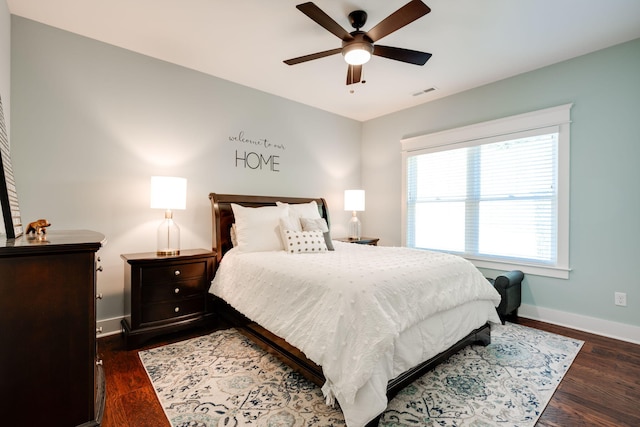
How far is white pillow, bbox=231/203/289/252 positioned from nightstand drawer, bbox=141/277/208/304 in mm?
519

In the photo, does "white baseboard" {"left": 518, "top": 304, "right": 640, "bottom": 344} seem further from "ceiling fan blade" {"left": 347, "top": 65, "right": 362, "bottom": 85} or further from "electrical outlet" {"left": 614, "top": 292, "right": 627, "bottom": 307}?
"ceiling fan blade" {"left": 347, "top": 65, "right": 362, "bottom": 85}

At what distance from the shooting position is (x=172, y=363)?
92.4 inches

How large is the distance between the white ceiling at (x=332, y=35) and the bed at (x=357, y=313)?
1.90m

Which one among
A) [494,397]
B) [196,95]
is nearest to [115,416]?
[494,397]

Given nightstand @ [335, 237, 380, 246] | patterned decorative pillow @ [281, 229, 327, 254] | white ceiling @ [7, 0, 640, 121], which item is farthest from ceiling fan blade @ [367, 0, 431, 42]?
nightstand @ [335, 237, 380, 246]

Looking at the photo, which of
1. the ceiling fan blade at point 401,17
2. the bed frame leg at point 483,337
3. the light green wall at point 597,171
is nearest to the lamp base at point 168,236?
the ceiling fan blade at point 401,17

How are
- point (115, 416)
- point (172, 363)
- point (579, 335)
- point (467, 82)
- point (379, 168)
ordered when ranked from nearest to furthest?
point (115, 416)
point (172, 363)
point (579, 335)
point (467, 82)
point (379, 168)

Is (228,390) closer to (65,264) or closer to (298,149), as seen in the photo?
(65,264)

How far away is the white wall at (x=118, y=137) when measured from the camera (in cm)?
255

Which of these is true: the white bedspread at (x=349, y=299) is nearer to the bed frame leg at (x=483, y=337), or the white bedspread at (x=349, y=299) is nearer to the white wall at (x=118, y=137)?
the bed frame leg at (x=483, y=337)

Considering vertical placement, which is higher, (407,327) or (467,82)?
(467,82)

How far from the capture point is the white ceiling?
2.33m

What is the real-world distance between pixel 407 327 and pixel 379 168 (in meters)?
3.55

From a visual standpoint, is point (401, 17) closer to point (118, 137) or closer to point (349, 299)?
point (349, 299)
